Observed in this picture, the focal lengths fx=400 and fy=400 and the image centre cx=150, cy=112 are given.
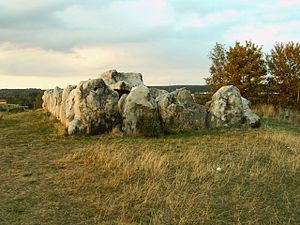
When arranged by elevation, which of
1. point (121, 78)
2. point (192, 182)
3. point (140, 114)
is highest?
point (121, 78)

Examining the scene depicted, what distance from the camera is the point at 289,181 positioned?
814 centimetres

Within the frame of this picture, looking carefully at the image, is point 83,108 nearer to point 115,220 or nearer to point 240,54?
point 115,220

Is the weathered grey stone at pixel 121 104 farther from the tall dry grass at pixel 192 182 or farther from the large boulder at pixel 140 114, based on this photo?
the tall dry grass at pixel 192 182

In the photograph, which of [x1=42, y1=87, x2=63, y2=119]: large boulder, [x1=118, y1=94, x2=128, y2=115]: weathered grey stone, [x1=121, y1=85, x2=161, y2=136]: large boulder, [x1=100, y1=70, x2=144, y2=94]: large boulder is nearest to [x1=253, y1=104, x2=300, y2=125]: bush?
[x1=100, y1=70, x2=144, y2=94]: large boulder

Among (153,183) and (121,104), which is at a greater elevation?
(121,104)

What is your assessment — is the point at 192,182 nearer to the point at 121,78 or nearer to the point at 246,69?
the point at 121,78

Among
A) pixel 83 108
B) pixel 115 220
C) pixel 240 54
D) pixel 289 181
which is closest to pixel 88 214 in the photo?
pixel 115 220

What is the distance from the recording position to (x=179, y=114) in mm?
16406

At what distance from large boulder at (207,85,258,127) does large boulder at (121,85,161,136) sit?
9.87 ft

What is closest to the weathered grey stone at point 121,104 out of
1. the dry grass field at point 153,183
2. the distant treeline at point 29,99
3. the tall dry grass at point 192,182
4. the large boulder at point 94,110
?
the large boulder at point 94,110

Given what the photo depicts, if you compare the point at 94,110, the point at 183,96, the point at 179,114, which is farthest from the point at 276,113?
the point at 94,110

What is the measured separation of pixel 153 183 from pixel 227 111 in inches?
415

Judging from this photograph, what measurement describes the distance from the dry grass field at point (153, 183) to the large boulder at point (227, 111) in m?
4.33

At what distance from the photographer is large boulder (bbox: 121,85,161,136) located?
48.2 feet
